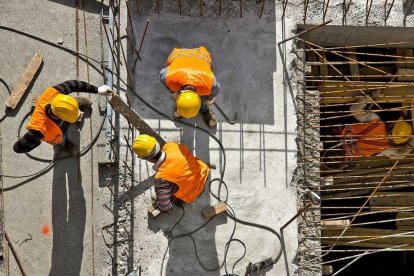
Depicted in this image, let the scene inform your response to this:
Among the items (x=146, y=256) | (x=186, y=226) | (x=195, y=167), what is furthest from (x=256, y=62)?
(x=146, y=256)

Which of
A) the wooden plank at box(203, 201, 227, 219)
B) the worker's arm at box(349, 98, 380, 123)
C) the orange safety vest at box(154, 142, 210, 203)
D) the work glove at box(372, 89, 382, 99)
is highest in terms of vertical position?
the work glove at box(372, 89, 382, 99)

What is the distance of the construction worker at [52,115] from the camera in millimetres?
6531

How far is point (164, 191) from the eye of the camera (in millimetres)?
6438

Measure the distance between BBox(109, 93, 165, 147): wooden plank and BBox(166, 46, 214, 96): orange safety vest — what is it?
0.67 m

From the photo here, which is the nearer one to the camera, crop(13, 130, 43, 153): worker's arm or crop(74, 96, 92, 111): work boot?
crop(13, 130, 43, 153): worker's arm

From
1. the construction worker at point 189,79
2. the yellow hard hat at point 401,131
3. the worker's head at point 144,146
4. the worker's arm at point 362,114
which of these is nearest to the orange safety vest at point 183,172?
the worker's head at point 144,146

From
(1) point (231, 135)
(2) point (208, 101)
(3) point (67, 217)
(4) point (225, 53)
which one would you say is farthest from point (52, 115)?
(4) point (225, 53)

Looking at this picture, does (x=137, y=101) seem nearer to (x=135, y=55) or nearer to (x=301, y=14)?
(x=135, y=55)

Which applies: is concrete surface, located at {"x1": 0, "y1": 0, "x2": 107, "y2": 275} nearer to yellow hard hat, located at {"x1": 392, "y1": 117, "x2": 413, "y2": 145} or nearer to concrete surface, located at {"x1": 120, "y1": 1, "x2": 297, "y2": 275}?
concrete surface, located at {"x1": 120, "y1": 1, "x2": 297, "y2": 275}

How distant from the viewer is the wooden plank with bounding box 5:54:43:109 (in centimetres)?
762

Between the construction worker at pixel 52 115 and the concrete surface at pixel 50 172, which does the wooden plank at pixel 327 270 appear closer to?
the concrete surface at pixel 50 172

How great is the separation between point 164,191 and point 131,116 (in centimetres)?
117

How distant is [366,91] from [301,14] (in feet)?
6.31

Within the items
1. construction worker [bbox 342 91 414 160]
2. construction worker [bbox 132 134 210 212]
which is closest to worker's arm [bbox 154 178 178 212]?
construction worker [bbox 132 134 210 212]
